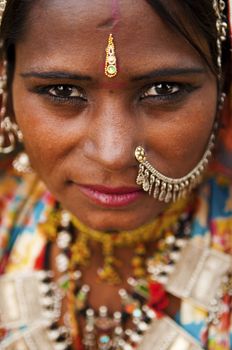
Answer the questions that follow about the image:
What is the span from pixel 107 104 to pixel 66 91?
11cm

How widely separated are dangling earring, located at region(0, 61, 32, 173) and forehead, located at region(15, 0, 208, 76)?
0.22m

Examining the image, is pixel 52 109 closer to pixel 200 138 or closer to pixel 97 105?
pixel 97 105

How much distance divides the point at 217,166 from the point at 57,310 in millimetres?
577

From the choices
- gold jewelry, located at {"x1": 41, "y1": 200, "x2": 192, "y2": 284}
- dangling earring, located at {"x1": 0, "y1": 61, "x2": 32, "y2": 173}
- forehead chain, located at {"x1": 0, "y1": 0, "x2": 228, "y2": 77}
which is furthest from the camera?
gold jewelry, located at {"x1": 41, "y1": 200, "x2": 192, "y2": 284}

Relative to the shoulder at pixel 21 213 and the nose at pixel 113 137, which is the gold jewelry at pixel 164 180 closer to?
the nose at pixel 113 137

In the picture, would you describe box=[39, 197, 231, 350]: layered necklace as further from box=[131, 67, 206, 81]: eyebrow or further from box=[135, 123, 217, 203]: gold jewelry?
box=[131, 67, 206, 81]: eyebrow

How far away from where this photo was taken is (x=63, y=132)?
1310 mm

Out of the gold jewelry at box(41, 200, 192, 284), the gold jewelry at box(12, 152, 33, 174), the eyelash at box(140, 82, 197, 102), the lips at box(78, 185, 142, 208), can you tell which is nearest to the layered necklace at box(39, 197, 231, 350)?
the gold jewelry at box(41, 200, 192, 284)

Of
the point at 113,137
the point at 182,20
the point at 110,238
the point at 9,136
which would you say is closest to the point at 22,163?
the point at 9,136

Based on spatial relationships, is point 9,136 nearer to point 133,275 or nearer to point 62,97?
point 62,97

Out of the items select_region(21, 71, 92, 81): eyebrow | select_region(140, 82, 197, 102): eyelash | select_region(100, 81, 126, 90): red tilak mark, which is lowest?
select_region(140, 82, 197, 102): eyelash

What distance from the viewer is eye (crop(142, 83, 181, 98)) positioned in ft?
4.17

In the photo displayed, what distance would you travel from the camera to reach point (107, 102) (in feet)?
4.07

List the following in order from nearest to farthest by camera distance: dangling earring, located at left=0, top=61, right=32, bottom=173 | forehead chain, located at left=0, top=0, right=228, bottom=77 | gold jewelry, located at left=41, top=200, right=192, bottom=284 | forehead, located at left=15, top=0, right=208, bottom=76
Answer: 1. forehead, located at left=15, top=0, right=208, bottom=76
2. forehead chain, located at left=0, top=0, right=228, bottom=77
3. dangling earring, located at left=0, top=61, right=32, bottom=173
4. gold jewelry, located at left=41, top=200, right=192, bottom=284
